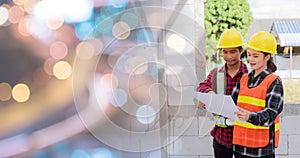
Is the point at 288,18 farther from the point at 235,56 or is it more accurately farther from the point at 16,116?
the point at 16,116

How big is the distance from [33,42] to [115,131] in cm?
70

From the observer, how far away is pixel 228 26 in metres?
2.48

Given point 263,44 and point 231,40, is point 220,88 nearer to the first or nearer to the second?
point 231,40

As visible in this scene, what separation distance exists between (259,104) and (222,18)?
1398 millimetres

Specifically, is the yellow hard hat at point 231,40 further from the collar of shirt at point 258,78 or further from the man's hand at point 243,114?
the man's hand at point 243,114

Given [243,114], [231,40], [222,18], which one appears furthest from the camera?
[222,18]

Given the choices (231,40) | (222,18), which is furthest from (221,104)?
(222,18)

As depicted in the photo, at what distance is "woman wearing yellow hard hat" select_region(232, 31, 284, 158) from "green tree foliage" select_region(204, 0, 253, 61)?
3.00 ft

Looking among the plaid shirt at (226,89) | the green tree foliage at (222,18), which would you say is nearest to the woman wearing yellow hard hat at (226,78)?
the plaid shirt at (226,89)

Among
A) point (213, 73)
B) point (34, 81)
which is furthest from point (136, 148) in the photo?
point (34, 81)

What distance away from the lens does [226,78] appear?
4.57 feet

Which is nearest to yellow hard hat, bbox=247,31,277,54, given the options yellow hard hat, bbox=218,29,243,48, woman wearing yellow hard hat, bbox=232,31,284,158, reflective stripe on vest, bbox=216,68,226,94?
woman wearing yellow hard hat, bbox=232,31,284,158

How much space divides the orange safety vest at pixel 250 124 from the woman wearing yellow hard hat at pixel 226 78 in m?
0.13

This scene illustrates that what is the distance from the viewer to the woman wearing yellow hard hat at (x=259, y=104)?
1125 millimetres
